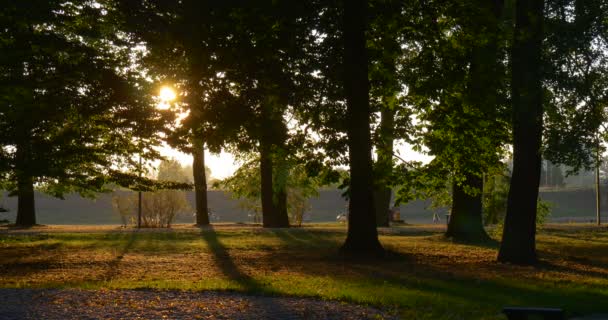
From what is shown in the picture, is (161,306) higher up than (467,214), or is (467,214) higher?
(467,214)

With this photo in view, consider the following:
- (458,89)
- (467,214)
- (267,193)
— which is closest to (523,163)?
(458,89)

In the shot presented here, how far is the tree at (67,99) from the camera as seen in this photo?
1592cm

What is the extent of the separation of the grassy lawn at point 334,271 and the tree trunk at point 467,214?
37.0 inches

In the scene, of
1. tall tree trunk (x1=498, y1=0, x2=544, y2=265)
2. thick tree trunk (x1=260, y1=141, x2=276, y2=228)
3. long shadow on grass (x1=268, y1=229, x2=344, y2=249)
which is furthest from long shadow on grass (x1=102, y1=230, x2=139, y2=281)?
thick tree trunk (x1=260, y1=141, x2=276, y2=228)

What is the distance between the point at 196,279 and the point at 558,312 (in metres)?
7.19

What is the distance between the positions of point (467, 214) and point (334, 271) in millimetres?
9795

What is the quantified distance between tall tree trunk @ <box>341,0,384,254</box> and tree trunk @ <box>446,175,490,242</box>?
6.08m

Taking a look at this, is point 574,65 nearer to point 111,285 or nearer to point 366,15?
point 366,15

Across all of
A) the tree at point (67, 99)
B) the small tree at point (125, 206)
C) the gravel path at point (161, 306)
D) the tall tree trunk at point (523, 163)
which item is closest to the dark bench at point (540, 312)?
the gravel path at point (161, 306)

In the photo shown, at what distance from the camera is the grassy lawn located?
10.5 meters

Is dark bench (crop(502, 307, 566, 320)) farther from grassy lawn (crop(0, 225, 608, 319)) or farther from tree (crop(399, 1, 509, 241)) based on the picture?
tree (crop(399, 1, 509, 241))

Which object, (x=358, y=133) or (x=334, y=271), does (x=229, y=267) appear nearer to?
(x=334, y=271)

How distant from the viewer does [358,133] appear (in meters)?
17.2

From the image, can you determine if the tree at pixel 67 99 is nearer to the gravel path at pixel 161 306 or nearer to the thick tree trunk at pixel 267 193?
the gravel path at pixel 161 306
